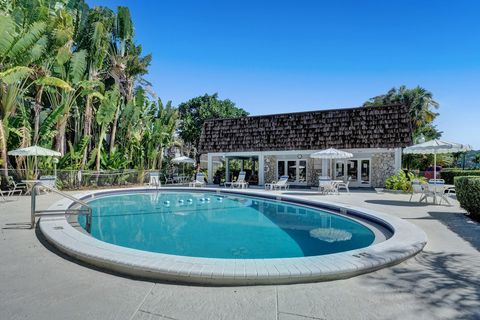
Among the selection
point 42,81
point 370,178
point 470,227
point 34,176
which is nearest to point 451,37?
point 370,178

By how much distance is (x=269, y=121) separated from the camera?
2188 centimetres

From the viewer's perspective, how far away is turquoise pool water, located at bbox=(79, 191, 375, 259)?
261 inches

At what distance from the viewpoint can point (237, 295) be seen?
356cm

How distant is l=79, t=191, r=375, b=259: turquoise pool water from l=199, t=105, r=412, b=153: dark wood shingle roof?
818cm

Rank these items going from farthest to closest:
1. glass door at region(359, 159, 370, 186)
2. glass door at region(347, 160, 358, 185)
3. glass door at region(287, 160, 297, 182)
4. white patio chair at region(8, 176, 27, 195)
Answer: glass door at region(287, 160, 297, 182) → glass door at region(347, 160, 358, 185) → glass door at region(359, 159, 370, 186) → white patio chair at region(8, 176, 27, 195)

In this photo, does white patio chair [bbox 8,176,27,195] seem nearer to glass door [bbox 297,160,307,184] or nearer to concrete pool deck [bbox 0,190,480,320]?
concrete pool deck [bbox 0,190,480,320]

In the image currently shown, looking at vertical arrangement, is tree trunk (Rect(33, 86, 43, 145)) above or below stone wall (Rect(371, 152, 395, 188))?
above

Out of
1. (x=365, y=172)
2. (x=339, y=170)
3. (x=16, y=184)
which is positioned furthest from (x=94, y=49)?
(x=365, y=172)

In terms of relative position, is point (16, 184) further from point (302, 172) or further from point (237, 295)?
point (302, 172)

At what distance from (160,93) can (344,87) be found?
1508 centimetres

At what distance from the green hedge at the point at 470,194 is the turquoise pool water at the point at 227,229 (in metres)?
3.45

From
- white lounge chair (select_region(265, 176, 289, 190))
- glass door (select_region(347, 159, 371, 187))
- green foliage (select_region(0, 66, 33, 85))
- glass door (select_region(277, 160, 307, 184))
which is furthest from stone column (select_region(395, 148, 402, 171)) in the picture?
green foliage (select_region(0, 66, 33, 85))

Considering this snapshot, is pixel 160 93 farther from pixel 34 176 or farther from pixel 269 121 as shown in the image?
pixel 34 176

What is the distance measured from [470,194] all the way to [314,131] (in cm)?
1198
